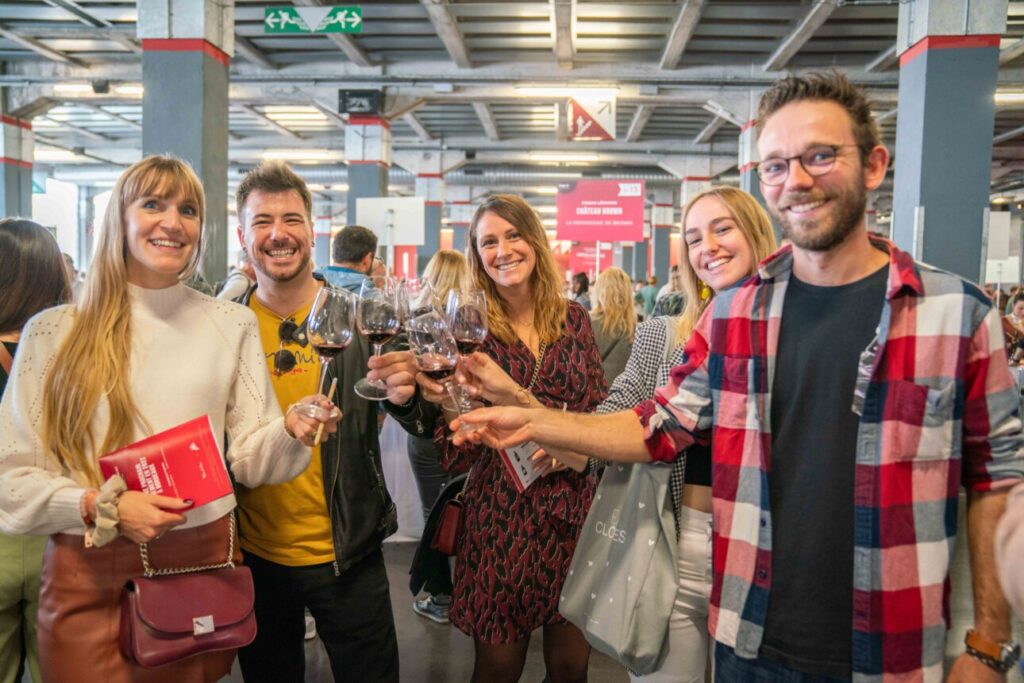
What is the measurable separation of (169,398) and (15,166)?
1204 centimetres

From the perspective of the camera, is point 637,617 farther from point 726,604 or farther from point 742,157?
point 742,157

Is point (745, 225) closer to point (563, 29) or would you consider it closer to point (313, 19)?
point (313, 19)

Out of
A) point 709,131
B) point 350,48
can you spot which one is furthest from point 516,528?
point 709,131

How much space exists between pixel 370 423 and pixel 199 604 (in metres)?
0.59

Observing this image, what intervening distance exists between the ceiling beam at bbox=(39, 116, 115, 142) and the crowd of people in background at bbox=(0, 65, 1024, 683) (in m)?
15.6

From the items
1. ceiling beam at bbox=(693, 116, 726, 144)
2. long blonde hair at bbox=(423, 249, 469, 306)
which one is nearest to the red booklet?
long blonde hair at bbox=(423, 249, 469, 306)

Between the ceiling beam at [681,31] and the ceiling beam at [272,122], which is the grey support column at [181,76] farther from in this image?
the ceiling beam at [272,122]

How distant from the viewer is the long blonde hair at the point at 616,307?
4.54m

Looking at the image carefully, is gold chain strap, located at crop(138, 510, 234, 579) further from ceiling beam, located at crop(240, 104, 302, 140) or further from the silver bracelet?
ceiling beam, located at crop(240, 104, 302, 140)

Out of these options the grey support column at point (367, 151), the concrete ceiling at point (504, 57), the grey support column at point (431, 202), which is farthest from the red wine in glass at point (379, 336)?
the grey support column at point (431, 202)

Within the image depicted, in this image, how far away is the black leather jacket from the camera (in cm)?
183

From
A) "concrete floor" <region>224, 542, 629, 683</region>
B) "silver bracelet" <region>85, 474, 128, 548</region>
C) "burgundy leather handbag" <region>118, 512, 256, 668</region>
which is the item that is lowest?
"concrete floor" <region>224, 542, 629, 683</region>

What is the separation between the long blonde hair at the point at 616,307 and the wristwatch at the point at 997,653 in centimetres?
333

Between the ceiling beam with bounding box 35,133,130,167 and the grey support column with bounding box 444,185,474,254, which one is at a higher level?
the ceiling beam with bounding box 35,133,130,167
